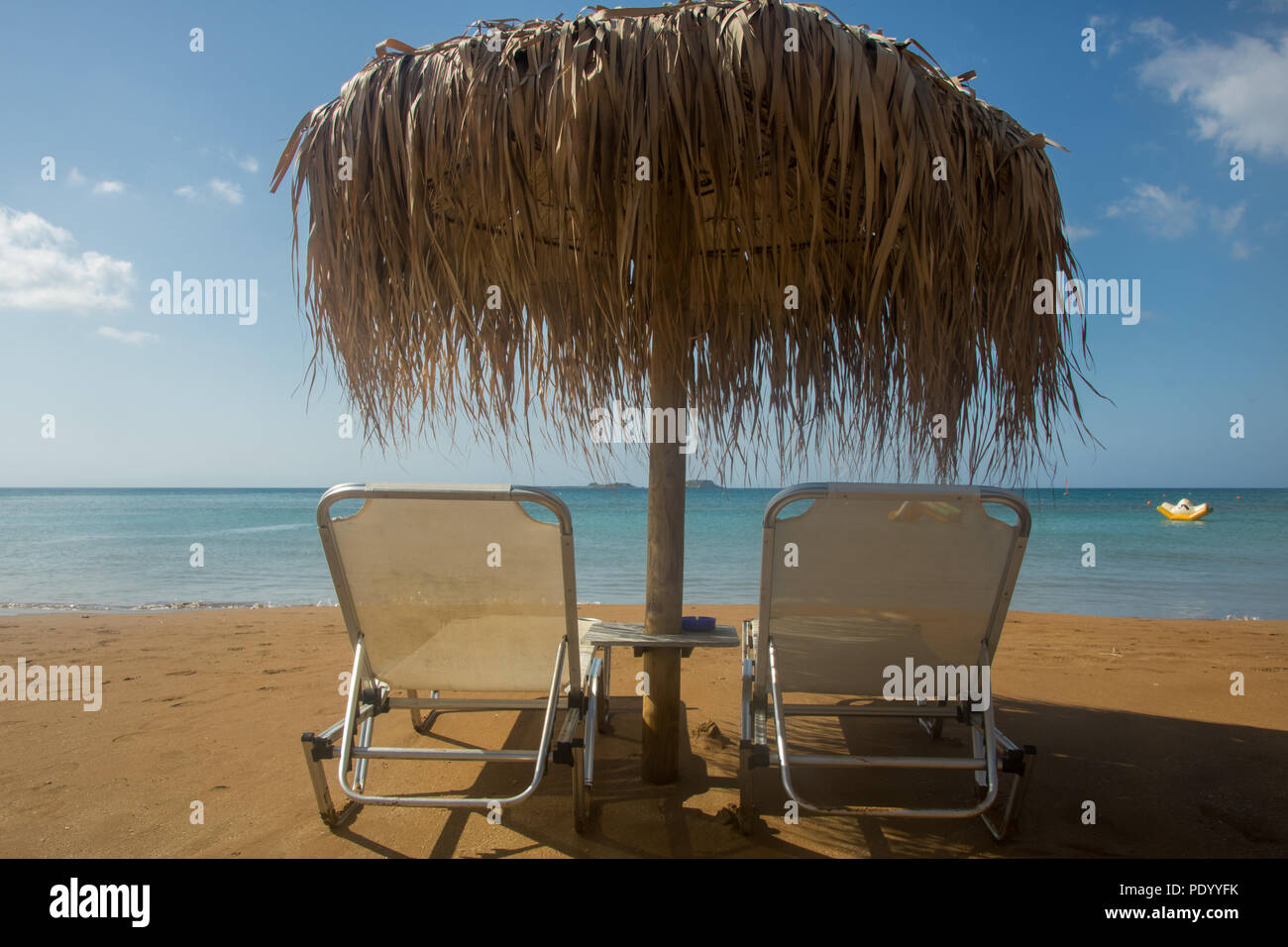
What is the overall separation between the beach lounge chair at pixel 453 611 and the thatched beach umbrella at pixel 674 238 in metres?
0.48

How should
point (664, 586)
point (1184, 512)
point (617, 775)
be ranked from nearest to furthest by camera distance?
point (664, 586) < point (617, 775) < point (1184, 512)

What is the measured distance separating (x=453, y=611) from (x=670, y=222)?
1.54 m

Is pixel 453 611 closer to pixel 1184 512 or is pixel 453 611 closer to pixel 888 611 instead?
pixel 888 611

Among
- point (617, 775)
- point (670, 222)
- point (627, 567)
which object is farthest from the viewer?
point (627, 567)

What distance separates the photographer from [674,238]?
2393 mm

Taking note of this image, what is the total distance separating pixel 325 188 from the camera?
2299mm

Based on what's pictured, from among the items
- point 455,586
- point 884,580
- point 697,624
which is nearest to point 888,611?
point 884,580

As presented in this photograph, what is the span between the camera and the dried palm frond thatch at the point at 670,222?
6.58ft

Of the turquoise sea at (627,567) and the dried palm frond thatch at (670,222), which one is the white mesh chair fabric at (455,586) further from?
the turquoise sea at (627,567)

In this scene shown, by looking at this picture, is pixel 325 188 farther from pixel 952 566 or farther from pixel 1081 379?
pixel 1081 379

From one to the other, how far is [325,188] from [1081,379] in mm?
2810

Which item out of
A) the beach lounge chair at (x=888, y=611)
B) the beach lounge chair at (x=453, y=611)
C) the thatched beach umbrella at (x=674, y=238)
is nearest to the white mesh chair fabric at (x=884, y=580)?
the beach lounge chair at (x=888, y=611)

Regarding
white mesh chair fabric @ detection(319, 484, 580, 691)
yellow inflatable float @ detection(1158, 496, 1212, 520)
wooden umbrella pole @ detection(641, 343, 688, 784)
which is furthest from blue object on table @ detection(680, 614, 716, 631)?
yellow inflatable float @ detection(1158, 496, 1212, 520)
